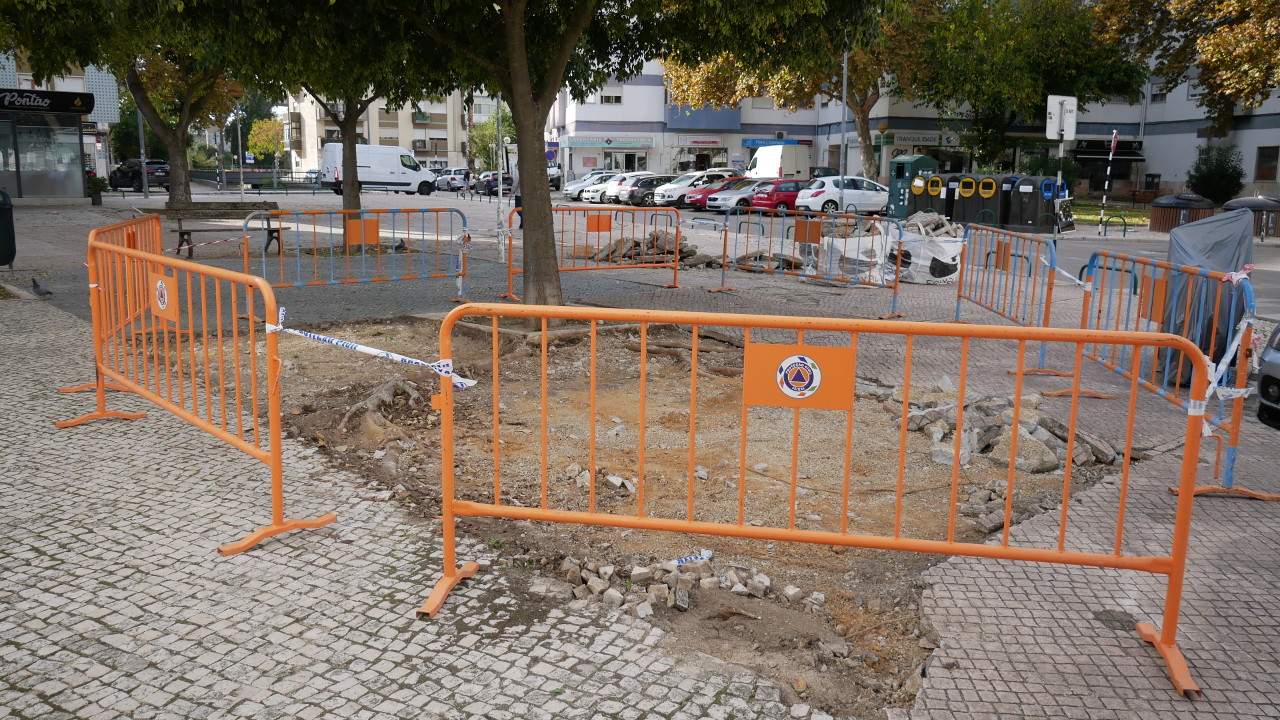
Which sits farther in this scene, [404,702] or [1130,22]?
[1130,22]

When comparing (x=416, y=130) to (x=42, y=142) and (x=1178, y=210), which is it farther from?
(x=1178, y=210)

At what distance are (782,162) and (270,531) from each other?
4200 centimetres

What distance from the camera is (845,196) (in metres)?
34.9

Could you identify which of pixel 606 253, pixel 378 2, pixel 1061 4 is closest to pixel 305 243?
pixel 606 253

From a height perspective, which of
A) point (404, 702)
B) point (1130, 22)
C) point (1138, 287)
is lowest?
point (404, 702)

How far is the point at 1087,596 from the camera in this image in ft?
15.7

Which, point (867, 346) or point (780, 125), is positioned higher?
point (780, 125)

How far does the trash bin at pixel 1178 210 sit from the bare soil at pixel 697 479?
23877mm

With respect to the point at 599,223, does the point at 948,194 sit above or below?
above

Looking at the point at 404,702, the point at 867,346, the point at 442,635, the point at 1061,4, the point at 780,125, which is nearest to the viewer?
the point at 404,702

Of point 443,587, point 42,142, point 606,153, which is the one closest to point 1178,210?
point 443,587

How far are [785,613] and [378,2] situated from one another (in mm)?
7922

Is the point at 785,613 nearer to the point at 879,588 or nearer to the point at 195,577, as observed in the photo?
the point at 879,588

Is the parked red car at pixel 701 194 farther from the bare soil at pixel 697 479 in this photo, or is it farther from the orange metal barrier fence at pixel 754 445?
the bare soil at pixel 697 479
